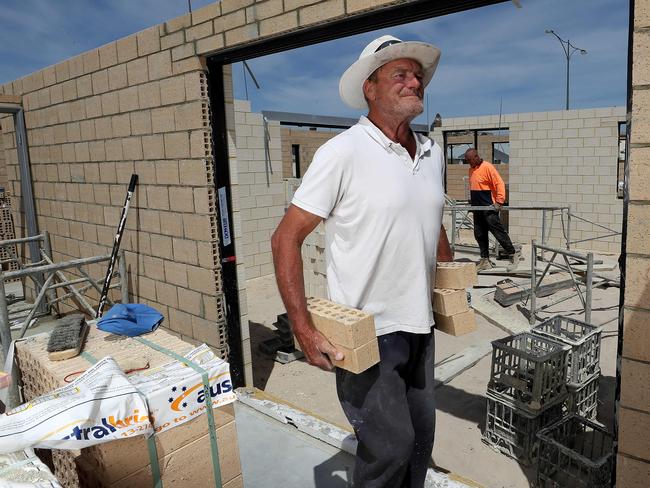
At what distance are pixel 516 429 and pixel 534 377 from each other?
0.45 meters

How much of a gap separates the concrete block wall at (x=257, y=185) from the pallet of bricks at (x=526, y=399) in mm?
6147

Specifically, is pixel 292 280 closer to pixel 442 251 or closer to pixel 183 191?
pixel 442 251

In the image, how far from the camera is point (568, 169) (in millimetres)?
11586

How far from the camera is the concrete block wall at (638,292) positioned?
6.55ft

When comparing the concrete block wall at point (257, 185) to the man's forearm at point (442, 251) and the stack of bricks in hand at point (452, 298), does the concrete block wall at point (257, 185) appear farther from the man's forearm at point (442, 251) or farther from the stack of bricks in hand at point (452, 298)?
the stack of bricks in hand at point (452, 298)

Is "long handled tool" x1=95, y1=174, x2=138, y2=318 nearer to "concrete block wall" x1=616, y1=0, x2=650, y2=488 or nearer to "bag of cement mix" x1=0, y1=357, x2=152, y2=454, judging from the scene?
"bag of cement mix" x1=0, y1=357, x2=152, y2=454

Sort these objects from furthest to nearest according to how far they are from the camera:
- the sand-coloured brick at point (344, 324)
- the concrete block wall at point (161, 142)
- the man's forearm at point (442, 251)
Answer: the concrete block wall at point (161, 142)
the man's forearm at point (442, 251)
the sand-coloured brick at point (344, 324)

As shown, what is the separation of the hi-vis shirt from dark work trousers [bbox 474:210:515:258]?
232 millimetres

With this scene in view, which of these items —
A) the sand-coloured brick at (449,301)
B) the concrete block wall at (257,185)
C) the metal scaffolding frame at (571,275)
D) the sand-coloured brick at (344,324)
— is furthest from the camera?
the concrete block wall at (257,185)

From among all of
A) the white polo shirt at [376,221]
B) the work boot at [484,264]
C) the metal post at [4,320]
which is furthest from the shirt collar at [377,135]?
the work boot at [484,264]

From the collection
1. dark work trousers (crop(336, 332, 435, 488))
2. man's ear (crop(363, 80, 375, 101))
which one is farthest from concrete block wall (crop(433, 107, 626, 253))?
dark work trousers (crop(336, 332, 435, 488))

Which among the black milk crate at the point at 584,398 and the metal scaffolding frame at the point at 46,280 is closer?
the black milk crate at the point at 584,398

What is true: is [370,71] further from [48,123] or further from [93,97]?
[48,123]

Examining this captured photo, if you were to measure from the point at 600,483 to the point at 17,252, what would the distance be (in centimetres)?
944
